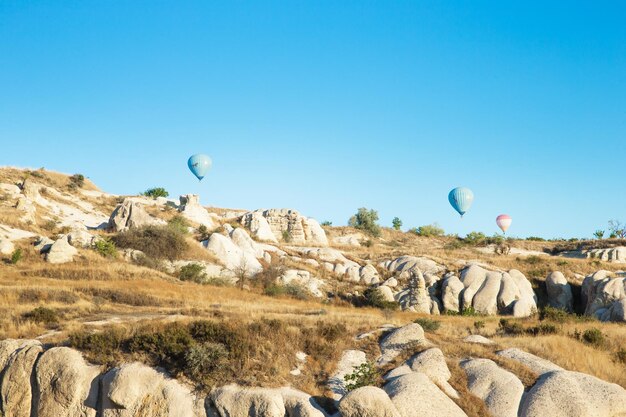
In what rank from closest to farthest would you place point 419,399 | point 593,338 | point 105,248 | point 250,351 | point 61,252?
point 419,399 < point 250,351 < point 593,338 < point 61,252 < point 105,248

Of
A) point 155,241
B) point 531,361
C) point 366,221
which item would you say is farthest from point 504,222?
point 531,361

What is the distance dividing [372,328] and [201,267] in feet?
82.9

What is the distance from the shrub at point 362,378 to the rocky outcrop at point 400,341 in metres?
1.53

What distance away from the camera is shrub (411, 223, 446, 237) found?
97500mm

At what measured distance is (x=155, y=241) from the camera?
45375mm

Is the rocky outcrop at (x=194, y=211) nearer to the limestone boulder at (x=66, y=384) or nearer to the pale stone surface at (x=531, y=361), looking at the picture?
the limestone boulder at (x=66, y=384)

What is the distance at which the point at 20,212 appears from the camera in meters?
50.7

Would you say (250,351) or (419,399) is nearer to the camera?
(419,399)

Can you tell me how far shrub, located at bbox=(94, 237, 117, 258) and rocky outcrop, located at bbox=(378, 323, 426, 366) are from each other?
1160 inches

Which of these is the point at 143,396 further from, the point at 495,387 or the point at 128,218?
the point at 128,218

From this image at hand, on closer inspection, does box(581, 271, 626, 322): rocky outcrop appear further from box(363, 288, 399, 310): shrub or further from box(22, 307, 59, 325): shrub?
box(22, 307, 59, 325): shrub

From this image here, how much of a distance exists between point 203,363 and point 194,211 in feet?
176

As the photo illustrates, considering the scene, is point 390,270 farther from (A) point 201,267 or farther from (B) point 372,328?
(B) point 372,328

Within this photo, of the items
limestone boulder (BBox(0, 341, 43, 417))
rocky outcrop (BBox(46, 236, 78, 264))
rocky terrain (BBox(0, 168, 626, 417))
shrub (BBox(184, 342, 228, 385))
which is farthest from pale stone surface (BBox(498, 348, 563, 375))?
rocky outcrop (BBox(46, 236, 78, 264))
